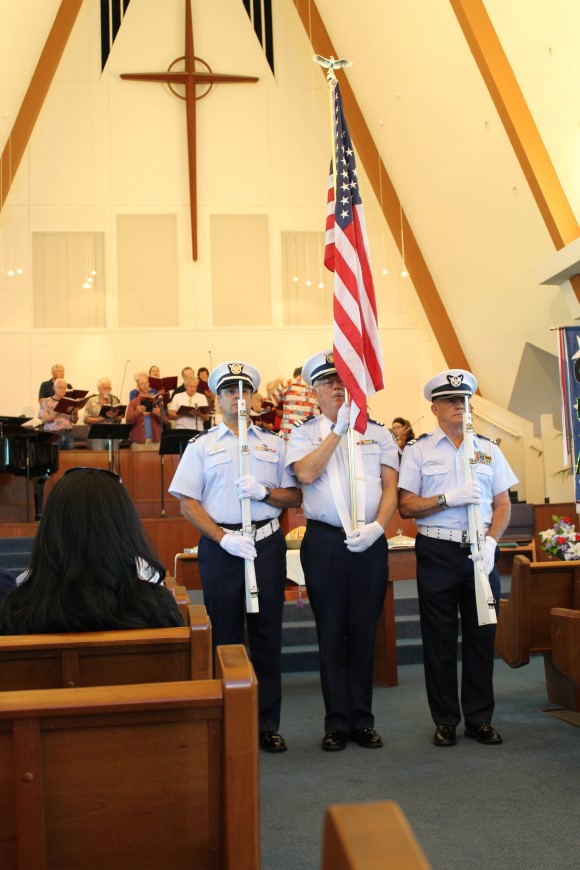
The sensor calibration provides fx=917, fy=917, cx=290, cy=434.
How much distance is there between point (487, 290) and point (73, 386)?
600 centimetres

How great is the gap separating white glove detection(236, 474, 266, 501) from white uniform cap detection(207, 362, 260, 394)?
0.41 metres

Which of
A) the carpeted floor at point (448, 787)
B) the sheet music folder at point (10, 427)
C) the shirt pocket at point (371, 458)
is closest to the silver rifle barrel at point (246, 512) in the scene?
the shirt pocket at point (371, 458)

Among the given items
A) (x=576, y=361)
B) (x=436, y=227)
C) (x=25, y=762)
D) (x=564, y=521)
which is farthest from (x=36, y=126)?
(x=25, y=762)

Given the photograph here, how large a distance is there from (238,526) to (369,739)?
0.93 meters

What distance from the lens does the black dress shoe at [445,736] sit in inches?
133

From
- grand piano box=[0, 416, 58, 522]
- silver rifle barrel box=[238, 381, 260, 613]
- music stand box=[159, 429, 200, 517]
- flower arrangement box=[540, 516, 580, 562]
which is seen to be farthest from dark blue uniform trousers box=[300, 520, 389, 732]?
grand piano box=[0, 416, 58, 522]

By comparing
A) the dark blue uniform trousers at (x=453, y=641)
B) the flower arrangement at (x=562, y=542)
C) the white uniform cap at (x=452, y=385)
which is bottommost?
the dark blue uniform trousers at (x=453, y=641)

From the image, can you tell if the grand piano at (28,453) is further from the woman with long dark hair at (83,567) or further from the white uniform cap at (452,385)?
the woman with long dark hair at (83,567)

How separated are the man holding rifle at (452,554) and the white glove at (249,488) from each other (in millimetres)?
585

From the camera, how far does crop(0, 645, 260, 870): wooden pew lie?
1139 mm

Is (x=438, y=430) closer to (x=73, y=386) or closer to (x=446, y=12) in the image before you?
(x=446, y=12)

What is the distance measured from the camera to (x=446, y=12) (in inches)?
367

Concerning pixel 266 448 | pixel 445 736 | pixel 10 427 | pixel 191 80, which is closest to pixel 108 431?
pixel 10 427

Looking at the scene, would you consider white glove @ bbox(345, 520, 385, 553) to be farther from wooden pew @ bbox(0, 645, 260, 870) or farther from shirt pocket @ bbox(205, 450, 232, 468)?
wooden pew @ bbox(0, 645, 260, 870)
